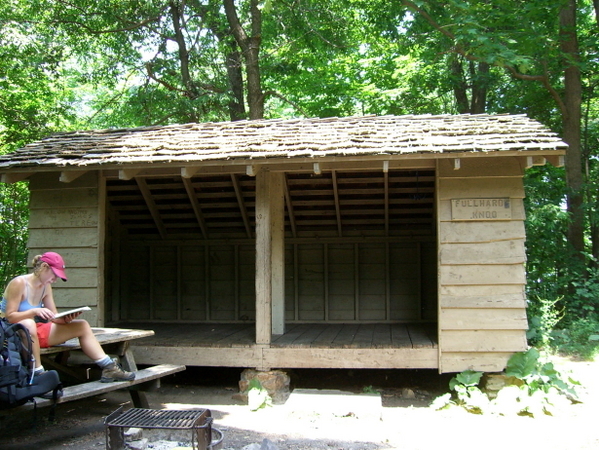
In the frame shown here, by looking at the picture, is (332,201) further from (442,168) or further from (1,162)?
(1,162)

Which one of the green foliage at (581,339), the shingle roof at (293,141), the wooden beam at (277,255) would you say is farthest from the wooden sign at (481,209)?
the green foliage at (581,339)

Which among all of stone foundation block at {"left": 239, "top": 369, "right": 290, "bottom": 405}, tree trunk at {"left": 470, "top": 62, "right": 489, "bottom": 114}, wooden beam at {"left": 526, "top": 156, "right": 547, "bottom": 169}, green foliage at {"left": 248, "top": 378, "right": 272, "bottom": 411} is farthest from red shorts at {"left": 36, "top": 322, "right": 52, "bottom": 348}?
tree trunk at {"left": 470, "top": 62, "right": 489, "bottom": 114}

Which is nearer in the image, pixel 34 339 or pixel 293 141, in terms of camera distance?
pixel 34 339

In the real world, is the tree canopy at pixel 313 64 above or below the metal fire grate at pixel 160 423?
above

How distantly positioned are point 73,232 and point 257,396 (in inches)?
130

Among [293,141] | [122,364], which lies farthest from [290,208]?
[122,364]

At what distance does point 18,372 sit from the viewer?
407 cm

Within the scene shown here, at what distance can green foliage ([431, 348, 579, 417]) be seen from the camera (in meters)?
6.16

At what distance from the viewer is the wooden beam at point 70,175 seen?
22.4 ft

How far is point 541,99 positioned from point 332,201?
7539mm

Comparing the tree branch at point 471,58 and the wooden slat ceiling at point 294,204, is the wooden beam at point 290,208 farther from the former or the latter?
the tree branch at point 471,58

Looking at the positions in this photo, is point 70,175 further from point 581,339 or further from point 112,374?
point 581,339

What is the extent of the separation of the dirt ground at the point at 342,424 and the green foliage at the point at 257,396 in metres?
0.08

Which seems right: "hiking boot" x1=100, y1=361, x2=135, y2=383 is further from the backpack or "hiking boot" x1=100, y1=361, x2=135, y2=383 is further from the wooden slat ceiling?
the wooden slat ceiling
